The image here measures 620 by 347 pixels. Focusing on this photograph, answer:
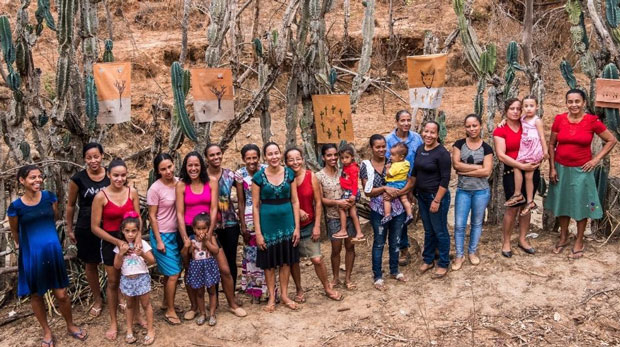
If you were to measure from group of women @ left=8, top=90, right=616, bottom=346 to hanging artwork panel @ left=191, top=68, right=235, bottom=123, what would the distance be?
698 millimetres

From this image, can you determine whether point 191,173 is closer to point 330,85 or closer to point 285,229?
point 285,229

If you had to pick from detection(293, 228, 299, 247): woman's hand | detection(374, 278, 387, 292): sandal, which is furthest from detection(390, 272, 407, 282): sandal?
detection(293, 228, 299, 247): woman's hand

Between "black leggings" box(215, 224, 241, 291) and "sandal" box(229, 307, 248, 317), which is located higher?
"black leggings" box(215, 224, 241, 291)

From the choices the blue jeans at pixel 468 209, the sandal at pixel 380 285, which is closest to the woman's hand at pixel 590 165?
the blue jeans at pixel 468 209

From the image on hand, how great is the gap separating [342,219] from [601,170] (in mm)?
2641

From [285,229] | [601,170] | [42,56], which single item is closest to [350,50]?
[42,56]

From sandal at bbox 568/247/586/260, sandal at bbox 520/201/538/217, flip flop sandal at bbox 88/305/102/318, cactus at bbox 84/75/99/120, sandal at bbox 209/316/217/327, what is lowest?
flip flop sandal at bbox 88/305/102/318

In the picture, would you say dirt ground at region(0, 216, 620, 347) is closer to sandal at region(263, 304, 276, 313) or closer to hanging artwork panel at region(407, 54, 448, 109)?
sandal at region(263, 304, 276, 313)

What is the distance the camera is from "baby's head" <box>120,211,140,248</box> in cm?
423

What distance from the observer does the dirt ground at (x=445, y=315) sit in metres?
4.40

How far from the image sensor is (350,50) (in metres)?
12.2

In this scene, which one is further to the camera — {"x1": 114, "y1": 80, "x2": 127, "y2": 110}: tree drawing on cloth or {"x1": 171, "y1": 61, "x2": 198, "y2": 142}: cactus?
{"x1": 171, "y1": 61, "x2": 198, "y2": 142}: cactus

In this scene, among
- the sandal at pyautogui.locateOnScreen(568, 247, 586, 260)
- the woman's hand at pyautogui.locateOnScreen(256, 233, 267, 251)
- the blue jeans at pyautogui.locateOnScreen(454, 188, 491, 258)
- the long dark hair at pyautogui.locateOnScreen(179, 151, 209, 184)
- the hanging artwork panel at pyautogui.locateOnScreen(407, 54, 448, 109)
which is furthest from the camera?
the hanging artwork panel at pyautogui.locateOnScreen(407, 54, 448, 109)

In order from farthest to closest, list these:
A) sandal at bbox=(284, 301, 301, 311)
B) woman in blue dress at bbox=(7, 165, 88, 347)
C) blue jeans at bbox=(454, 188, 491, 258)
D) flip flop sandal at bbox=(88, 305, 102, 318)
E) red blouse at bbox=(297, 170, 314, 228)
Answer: blue jeans at bbox=(454, 188, 491, 258) < flip flop sandal at bbox=(88, 305, 102, 318) < sandal at bbox=(284, 301, 301, 311) < red blouse at bbox=(297, 170, 314, 228) < woman in blue dress at bbox=(7, 165, 88, 347)
